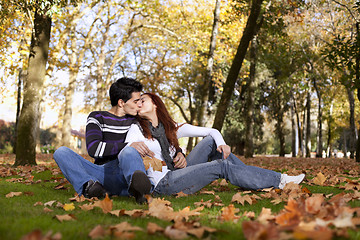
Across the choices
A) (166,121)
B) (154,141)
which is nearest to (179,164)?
(154,141)

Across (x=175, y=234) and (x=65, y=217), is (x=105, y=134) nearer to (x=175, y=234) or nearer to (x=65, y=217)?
(x=65, y=217)

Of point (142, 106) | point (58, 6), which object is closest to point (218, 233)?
point (142, 106)

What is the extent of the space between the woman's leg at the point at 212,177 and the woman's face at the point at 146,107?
86 cm

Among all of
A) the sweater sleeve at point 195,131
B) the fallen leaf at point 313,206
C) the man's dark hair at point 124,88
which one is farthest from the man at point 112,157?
the fallen leaf at point 313,206

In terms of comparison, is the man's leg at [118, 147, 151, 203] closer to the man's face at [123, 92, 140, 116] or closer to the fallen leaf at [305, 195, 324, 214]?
the man's face at [123, 92, 140, 116]

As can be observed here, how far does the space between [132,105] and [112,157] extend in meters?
0.76

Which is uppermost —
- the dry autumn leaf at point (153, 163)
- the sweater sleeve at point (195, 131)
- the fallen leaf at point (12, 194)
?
the sweater sleeve at point (195, 131)

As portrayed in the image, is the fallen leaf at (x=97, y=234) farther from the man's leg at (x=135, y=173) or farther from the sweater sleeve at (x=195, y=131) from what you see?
the sweater sleeve at (x=195, y=131)

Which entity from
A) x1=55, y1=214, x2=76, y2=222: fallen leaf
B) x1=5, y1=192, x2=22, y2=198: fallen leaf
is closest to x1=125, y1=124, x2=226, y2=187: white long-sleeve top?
x1=55, y1=214, x2=76, y2=222: fallen leaf

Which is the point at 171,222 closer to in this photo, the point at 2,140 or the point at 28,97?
the point at 28,97

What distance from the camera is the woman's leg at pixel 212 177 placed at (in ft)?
14.0

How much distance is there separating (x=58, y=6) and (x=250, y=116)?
12.7 metres

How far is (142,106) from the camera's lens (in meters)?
4.55

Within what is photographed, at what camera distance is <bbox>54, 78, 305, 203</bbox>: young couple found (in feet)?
13.5
